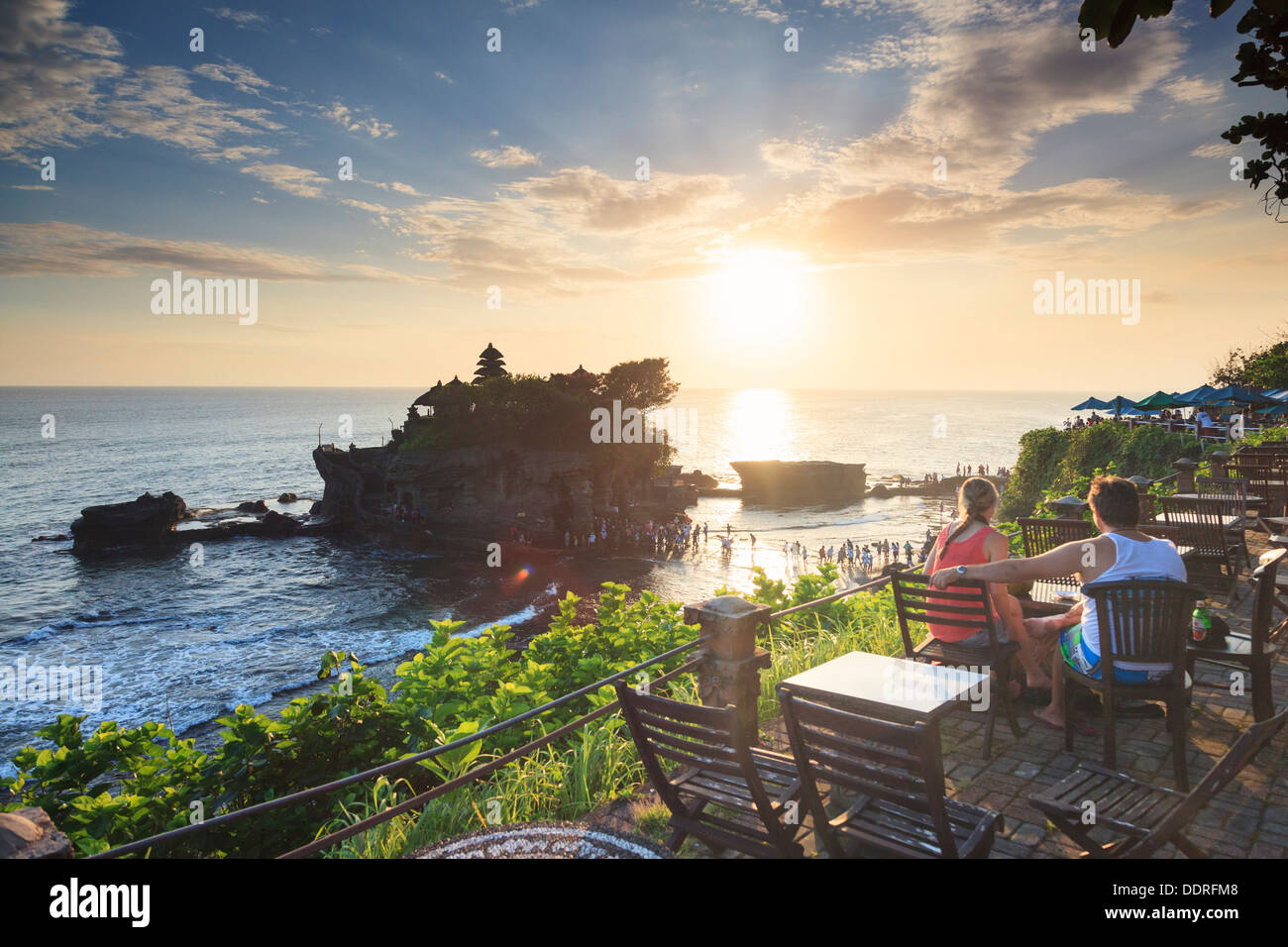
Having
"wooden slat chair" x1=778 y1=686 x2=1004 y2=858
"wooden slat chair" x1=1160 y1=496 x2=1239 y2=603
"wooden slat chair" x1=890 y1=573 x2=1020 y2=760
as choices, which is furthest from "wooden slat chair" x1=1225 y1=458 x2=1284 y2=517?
"wooden slat chair" x1=778 y1=686 x2=1004 y2=858

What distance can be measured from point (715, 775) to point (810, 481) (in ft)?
258

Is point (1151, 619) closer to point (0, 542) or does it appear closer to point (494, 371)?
point (494, 371)

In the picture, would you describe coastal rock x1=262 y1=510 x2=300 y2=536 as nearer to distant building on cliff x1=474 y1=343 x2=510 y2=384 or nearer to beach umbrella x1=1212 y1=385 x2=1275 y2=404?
distant building on cliff x1=474 y1=343 x2=510 y2=384

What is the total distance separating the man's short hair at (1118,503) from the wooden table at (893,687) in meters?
1.61

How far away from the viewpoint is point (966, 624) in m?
4.80

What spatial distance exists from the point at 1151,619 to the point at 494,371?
60.9m

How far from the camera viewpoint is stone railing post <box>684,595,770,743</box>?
506cm

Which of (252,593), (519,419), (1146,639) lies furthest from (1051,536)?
(519,419)

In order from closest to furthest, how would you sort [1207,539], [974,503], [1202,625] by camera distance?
[1202,625]
[974,503]
[1207,539]

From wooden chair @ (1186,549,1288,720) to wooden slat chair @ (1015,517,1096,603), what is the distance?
1310 mm

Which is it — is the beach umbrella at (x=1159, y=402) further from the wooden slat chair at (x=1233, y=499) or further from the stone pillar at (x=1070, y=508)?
the stone pillar at (x=1070, y=508)

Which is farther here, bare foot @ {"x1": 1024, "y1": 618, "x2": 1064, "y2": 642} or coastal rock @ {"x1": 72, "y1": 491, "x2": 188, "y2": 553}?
coastal rock @ {"x1": 72, "y1": 491, "x2": 188, "y2": 553}

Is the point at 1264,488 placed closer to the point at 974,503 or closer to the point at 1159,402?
the point at 974,503
